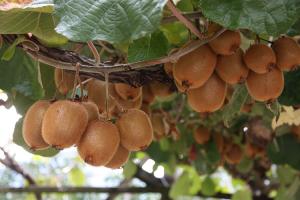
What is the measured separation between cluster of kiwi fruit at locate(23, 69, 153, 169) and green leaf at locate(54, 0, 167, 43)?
0.51 feet

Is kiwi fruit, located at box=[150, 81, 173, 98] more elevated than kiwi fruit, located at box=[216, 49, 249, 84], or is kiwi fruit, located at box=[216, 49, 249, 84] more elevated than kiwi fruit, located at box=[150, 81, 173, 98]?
kiwi fruit, located at box=[216, 49, 249, 84]

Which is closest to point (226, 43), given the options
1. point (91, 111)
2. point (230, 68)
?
point (230, 68)

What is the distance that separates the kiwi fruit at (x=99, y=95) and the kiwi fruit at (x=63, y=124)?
0.19 m

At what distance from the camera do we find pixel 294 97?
1.26m

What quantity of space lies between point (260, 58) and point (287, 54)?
0.22 feet

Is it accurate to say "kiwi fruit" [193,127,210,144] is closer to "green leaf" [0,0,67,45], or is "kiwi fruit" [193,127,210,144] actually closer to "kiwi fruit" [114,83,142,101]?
"kiwi fruit" [114,83,142,101]

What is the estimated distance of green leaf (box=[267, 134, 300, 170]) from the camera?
85.0 inches

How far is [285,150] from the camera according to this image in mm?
2189

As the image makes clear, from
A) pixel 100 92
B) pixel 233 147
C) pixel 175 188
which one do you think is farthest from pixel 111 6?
pixel 175 188

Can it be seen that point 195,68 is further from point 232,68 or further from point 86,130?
point 86,130

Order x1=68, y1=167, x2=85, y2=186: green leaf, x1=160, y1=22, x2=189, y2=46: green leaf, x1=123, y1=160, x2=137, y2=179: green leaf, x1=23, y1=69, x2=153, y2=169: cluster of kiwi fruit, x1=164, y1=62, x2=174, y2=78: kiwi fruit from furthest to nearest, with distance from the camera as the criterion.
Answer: x1=68, y1=167, x2=85, y2=186: green leaf
x1=123, y1=160, x2=137, y2=179: green leaf
x1=160, y1=22, x2=189, y2=46: green leaf
x1=164, y1=62, x2=174, y2=78: kiwi fruit
x1=23, y1=69, x2=153, y2=169: cluster of kiwi fruit

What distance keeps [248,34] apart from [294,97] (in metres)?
0.20

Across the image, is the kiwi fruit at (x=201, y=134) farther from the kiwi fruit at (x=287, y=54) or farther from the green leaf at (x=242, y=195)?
the kiwi fruit at (x=287, y=54)

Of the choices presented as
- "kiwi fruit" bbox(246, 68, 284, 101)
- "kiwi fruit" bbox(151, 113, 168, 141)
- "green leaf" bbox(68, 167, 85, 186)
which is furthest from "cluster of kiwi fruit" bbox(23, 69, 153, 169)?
"green leaf" bbox(68, 167, 85, 186)
